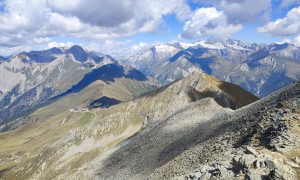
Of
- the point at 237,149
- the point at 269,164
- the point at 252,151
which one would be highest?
the point at 252,151

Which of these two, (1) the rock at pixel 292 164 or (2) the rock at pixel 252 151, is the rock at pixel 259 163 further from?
(1) the rock at pixel 292 164

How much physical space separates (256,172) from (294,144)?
20.8 ft

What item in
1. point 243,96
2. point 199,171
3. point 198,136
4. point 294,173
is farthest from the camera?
point 243,96

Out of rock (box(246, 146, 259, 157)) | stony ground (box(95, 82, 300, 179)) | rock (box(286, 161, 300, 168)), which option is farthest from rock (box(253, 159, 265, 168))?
rock (box(286, 161, 300, 168))

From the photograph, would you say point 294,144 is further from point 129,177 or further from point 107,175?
point 107,175

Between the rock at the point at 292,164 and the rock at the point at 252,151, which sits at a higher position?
the rock at the point at 252,151

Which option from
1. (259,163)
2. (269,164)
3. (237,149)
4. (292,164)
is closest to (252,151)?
(259,163)

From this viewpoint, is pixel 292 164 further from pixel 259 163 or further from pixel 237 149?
pixel 237 149

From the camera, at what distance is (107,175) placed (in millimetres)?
82500

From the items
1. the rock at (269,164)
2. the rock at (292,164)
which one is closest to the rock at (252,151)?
the rock at (269,164)

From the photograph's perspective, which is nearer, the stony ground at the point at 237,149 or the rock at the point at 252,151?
the stony ground at the point at 237,149

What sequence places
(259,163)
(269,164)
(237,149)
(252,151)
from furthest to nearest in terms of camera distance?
(237,149)
(252,151)
(259,163)
(269,164)

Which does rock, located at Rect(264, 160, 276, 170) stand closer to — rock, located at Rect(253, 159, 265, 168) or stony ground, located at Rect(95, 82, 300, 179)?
stony ground, located at Rect(95, 82, 300, 179)

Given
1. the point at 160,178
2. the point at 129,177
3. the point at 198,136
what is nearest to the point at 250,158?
the point at 160,178
